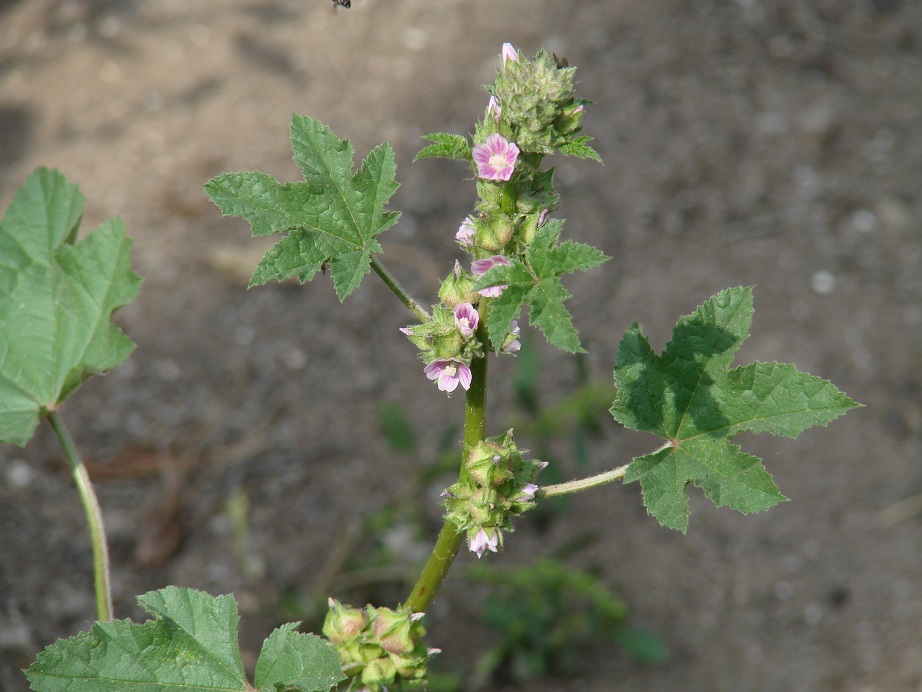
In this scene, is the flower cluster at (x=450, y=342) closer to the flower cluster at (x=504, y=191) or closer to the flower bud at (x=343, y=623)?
the flower cluster at (x=504, y=191)

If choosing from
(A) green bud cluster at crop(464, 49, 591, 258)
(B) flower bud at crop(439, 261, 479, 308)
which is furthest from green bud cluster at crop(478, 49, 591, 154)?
(B) flower bud at crop(439, 261, 479, 308)

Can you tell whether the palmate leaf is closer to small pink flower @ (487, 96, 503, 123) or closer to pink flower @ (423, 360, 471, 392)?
pink flower @ (423, 360, 471, 392)

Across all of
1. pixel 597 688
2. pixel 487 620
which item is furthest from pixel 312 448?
pixel 597 688

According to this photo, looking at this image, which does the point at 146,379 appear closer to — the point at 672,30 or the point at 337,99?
the point at 337,99

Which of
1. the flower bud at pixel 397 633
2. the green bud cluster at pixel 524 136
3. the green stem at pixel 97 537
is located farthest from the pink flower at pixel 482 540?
the green stem at pixel 97 537

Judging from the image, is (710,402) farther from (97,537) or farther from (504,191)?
(97,537)

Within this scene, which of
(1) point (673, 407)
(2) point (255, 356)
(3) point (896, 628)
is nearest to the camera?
(1) point (673, 407)
